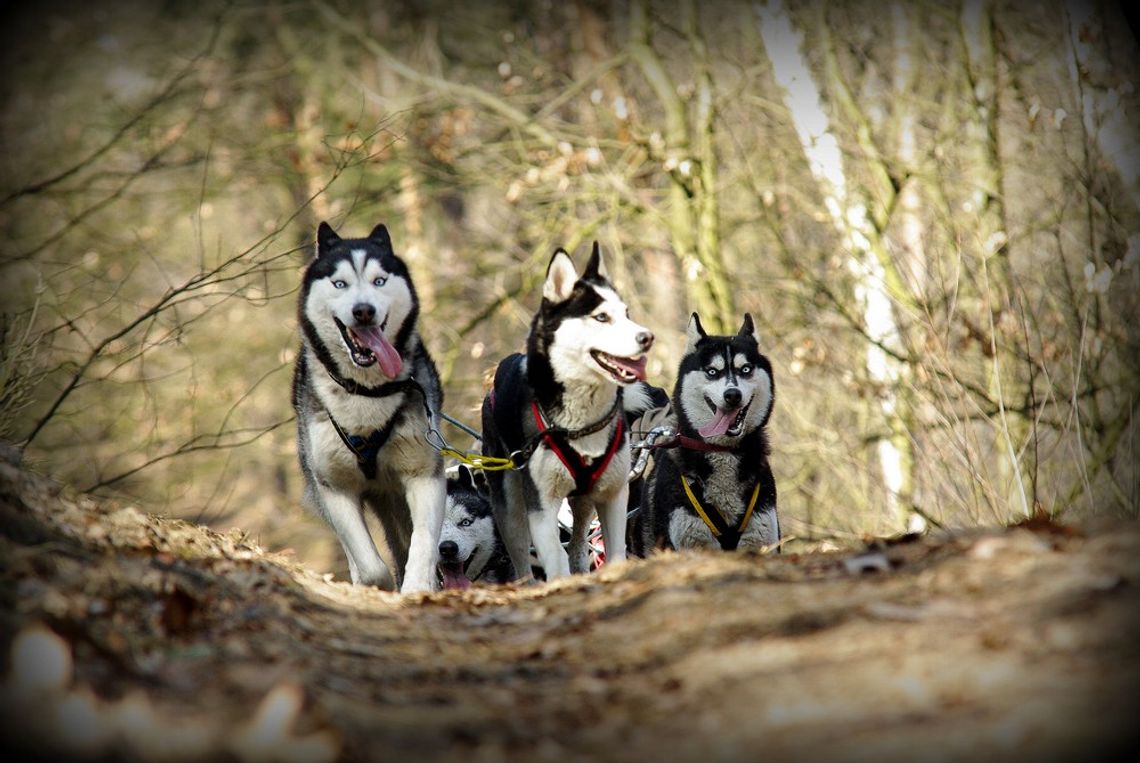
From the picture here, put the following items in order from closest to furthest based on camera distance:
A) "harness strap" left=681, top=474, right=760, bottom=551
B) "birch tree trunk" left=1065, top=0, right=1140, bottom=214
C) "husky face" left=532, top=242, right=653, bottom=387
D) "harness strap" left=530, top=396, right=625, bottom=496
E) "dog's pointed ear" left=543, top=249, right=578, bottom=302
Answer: "harness strap" left=530, top=396, right=625, bottom=496, "husky face" left=532, top=242, right=653, bottom=387, "dog's pointed ear" left=543, top=249, right=578, bottom=302, "harness strap" left=681, top=474, right=760, bottom=551, "birch tree trunk" left=1065, top=0, right=1140, bottom=214

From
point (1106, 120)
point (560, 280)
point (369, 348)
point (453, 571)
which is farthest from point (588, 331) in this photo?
point (1106, 120)

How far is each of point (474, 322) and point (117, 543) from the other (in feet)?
32.5

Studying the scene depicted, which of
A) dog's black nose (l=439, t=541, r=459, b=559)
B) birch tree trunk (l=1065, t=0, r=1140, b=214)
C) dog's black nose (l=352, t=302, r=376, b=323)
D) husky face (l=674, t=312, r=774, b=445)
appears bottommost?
dog's black nose (l=439, t=541, r=459, b=559)

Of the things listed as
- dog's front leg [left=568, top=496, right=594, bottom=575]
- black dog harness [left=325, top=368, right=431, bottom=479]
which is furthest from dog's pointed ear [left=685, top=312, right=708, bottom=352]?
black dog harness [left=325, top=368, right=431, bottom=479]

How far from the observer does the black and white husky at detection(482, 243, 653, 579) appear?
6746mm

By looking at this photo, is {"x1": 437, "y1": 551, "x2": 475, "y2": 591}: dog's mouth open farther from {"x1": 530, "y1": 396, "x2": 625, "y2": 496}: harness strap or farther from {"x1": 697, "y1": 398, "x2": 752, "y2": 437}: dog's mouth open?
{"x1": 697, "y1": 398, "x2": 752, "y2": 437}: dog's mouth open

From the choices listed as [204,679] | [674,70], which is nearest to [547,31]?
[674,70]

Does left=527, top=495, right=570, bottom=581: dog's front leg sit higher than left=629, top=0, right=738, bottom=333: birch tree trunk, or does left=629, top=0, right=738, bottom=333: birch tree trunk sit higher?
left=629, top=0, right=738, bottom=333: birch tree trunk

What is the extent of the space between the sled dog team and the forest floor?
5.77 ft

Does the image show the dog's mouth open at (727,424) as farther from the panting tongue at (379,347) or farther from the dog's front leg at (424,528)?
the panting tongue at (379,347)

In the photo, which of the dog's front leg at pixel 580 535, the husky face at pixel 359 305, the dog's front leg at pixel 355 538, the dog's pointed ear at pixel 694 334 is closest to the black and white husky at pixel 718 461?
the dog's pointed ear at pixel 694 334

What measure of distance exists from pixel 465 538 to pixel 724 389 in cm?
229

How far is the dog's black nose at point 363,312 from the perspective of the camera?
21.0ft

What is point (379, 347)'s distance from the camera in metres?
6.52
